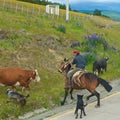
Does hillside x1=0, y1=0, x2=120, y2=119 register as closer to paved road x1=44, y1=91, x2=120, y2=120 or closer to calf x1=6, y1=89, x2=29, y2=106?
calf x1=6, y1=89, x2=29, y2=106

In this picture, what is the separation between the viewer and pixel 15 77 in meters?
19.5

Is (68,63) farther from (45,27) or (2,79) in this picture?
(45,27)

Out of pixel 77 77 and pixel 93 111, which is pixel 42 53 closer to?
pixel 77 77

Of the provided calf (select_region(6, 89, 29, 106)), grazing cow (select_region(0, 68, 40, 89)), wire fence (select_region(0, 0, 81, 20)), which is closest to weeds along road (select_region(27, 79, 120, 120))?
calf (select_region(6, 89, 29, 106))

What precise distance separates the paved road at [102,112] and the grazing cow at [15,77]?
244 centimetres

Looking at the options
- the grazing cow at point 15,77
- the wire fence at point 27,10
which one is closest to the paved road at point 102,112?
the grazing cow at point 15,77

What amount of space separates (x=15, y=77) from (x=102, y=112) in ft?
13.2

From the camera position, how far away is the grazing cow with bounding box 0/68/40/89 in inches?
763

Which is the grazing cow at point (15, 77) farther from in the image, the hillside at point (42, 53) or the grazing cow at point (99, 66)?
the grazing cow at point (99, 66)

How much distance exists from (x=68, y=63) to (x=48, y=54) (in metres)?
7.74

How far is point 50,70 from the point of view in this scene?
24.7 meters

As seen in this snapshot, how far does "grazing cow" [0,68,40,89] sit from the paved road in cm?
244

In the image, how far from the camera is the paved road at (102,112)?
57.2ft

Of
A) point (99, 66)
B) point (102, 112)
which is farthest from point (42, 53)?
point (102, 112)
